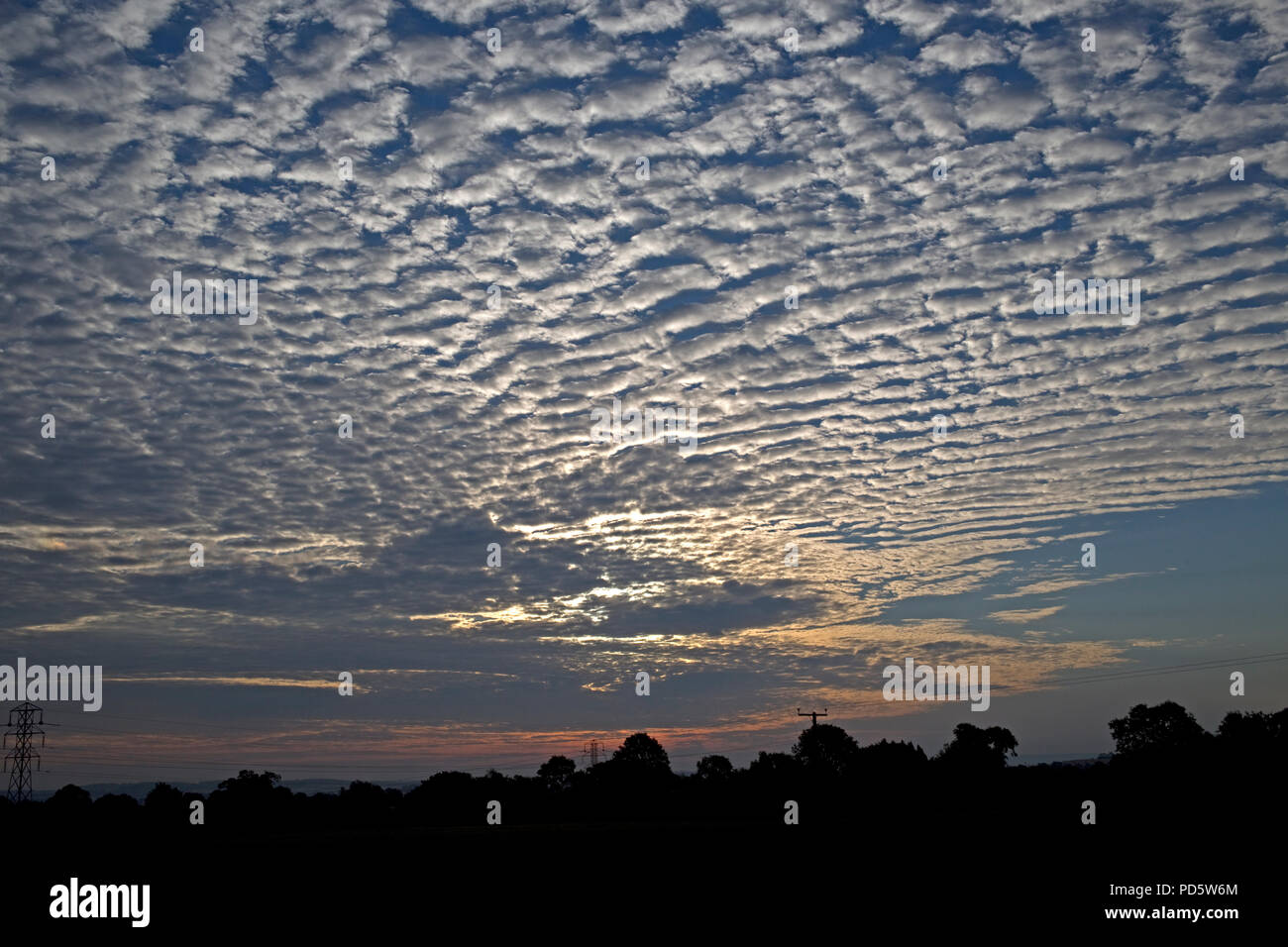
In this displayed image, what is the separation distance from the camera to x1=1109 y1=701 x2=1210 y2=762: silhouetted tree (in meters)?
178

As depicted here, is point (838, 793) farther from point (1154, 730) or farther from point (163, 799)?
point (163, 799)

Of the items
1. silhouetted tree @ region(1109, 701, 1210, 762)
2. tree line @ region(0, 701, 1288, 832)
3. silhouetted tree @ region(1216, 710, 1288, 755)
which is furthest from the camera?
silhouetted tree @ region(1109, 701, 1210, 762)

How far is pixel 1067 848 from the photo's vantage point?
53312 millimetres

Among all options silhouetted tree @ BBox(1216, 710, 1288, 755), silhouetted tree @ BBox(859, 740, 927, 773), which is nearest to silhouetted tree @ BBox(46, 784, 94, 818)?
silhouetted tree @ BBox(859, 740, 927, 773)

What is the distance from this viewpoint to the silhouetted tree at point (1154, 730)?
178 meters

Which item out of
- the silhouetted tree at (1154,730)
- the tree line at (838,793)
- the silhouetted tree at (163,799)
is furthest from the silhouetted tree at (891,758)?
the silhouetted tree at (163,799)

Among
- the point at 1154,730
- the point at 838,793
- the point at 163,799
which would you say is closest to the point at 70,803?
the point at 163,799

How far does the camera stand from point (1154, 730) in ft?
603

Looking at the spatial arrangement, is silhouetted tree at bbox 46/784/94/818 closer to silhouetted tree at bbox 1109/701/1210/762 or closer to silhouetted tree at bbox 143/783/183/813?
silhouetted tree at bbox 143/783/183/813

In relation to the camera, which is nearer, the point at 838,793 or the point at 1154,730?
the point at 838,793

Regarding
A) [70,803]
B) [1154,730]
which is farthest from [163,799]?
[1154,730]
